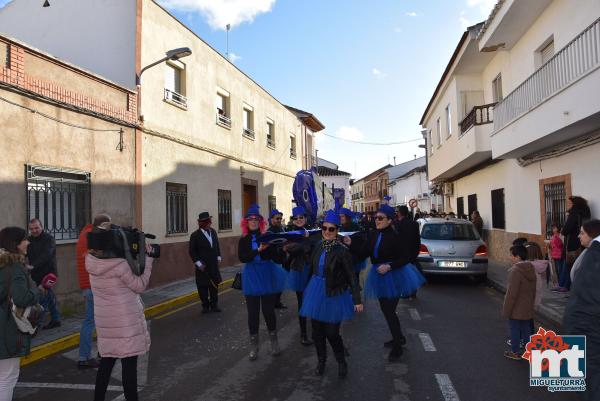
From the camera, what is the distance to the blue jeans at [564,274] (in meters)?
9.52

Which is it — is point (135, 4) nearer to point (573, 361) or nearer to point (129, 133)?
point (129, 133)

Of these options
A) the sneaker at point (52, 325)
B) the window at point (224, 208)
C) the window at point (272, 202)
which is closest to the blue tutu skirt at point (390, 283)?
the sneaker at point (52, 325)

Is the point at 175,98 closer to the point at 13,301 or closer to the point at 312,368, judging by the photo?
the point at 312,368

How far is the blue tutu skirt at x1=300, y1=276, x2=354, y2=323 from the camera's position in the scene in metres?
4.79

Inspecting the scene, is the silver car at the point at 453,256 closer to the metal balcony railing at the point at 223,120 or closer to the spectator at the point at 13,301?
the metal balcony railing at the point at 223,120

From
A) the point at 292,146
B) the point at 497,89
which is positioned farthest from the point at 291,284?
the point at 292,146

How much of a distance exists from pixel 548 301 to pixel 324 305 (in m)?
5.94

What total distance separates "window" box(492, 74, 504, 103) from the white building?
2201 centimetres

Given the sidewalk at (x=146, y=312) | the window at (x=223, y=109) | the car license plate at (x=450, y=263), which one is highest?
the window at (x=223, y=109)

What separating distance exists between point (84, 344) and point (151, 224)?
19.3ft

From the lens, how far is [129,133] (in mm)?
10523

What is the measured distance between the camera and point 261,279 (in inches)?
221

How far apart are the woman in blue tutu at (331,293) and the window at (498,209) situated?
12.6m

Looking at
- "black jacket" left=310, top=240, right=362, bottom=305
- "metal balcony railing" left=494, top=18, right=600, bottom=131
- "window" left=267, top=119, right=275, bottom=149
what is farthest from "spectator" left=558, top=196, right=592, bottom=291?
"window" left=267, top=119, right=275, bottom=149
